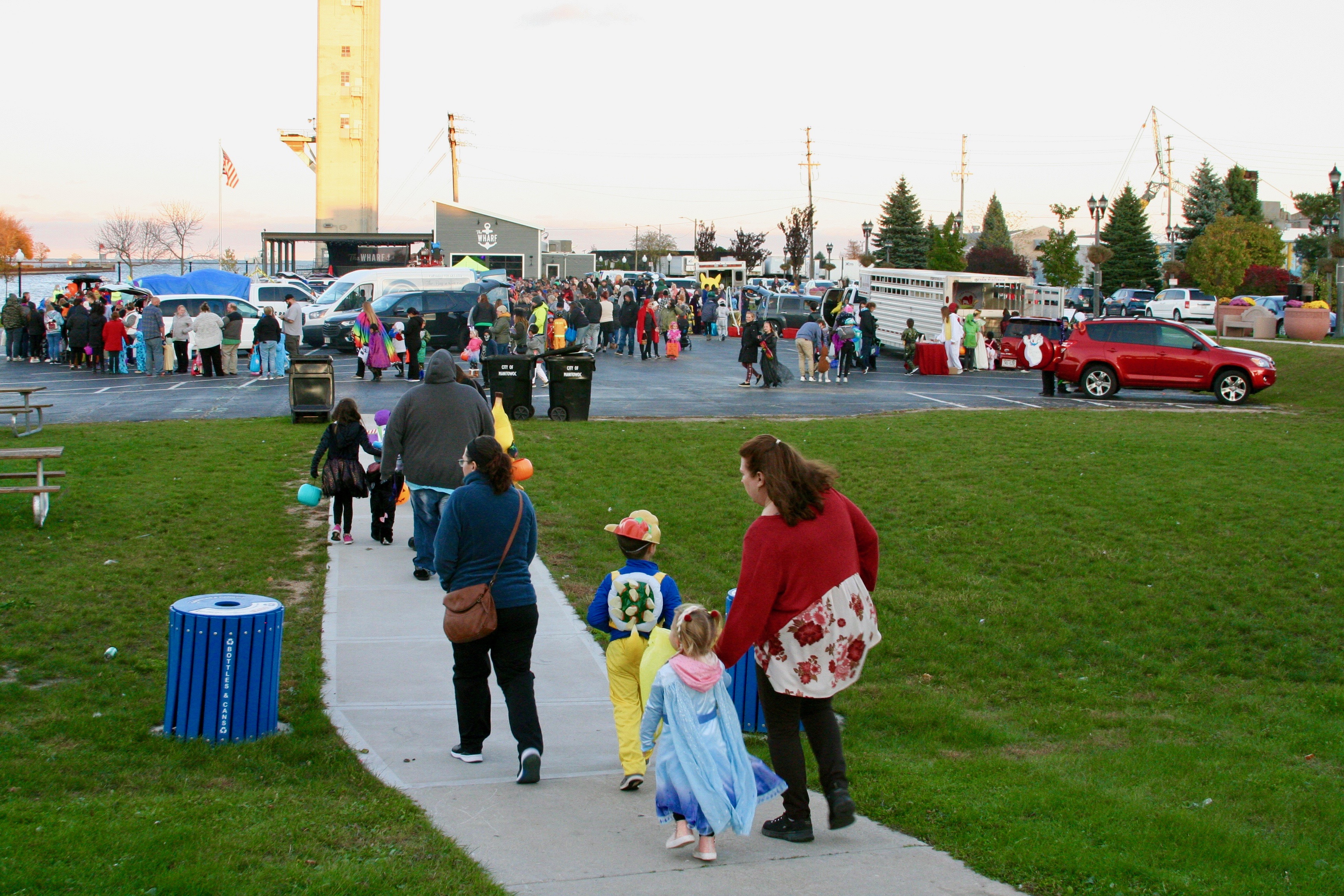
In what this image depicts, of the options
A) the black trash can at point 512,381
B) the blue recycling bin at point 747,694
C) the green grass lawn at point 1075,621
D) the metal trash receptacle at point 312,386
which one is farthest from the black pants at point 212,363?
the blue recycling bin at point 747,694

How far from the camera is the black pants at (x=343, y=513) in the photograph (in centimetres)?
1018

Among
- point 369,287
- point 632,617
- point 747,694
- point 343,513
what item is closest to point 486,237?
point 369,287

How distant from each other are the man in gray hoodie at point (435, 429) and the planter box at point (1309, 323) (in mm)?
30106

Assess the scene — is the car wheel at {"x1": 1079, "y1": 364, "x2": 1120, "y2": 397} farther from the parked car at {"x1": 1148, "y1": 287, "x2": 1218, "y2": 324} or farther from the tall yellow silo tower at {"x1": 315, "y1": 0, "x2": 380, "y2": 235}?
the tall yellow silo tower at {"x1": 315, "y1": 0, "x2": 380, "y2": 235}

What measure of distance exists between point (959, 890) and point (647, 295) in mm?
31420

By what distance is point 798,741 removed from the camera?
4.60 meters

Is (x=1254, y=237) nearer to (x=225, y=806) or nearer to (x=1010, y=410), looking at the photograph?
(x=1010, y=410)

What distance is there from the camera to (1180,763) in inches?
235

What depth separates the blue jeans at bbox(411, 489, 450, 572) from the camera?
848cm

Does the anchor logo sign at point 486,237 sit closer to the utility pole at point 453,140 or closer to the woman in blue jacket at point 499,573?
the utility pole at point 453,140

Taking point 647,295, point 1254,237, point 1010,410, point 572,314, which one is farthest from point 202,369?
point 1254,237

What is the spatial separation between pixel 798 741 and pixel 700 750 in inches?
17.6

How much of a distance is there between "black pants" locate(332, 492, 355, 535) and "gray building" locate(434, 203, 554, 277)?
56433 millimetres

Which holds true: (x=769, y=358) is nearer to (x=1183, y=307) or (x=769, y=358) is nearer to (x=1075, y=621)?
(x=1075, y=621)
